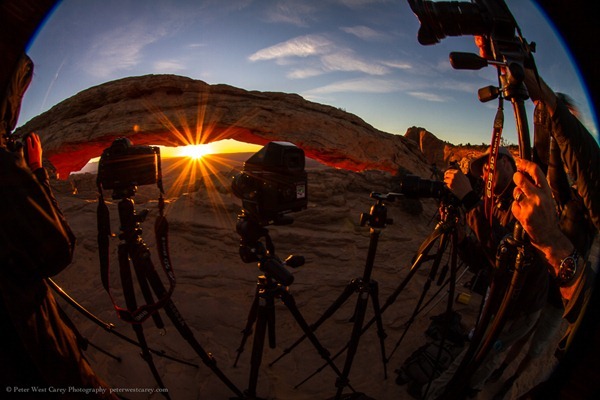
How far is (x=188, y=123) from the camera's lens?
39.8 ft

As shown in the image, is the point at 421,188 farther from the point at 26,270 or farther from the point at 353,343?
the point at 26,270

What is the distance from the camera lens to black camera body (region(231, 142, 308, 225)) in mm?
1561

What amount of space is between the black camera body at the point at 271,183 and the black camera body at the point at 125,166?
2.36 ft

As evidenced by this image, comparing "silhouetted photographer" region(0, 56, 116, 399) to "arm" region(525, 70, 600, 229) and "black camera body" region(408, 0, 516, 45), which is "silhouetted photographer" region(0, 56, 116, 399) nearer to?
"black camera body" region(408, 0, 516, 45)

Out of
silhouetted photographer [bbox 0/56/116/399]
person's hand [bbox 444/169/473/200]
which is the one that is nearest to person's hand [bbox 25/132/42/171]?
silhouetted photographer [bbox 0/56/116/399]

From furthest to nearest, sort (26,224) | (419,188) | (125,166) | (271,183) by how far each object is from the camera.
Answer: (419,188)
(125,166)
(271,183)
(26,224)

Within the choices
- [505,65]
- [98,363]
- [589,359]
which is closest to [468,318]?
[589,359]

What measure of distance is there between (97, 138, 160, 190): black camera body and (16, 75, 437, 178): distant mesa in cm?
1047

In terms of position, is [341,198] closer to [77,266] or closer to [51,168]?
[77,266]

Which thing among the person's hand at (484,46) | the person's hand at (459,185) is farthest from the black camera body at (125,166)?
the person's hand at (459,185)

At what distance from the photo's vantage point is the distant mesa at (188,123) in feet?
37.8

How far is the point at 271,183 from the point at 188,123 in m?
12.2

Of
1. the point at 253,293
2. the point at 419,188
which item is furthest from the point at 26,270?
the point at 253,293

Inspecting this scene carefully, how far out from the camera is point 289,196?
5.24 ft
